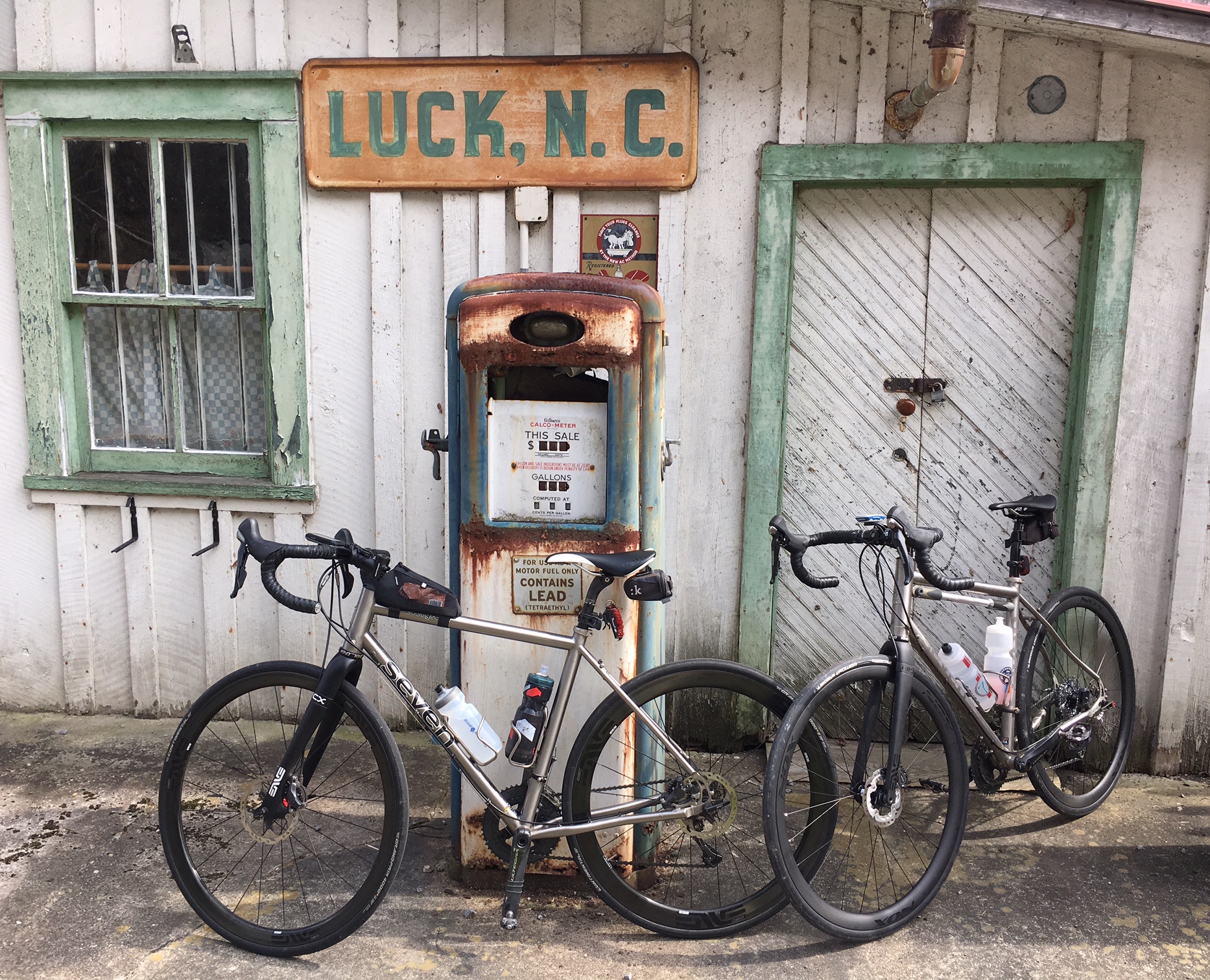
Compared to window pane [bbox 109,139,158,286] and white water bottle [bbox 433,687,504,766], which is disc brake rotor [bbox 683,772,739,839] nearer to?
white water bottle [bbox 433,687,504,766]

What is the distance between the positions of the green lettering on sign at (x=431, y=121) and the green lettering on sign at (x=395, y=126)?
6 cm

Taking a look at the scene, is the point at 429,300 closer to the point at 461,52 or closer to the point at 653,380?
the point at 461,52

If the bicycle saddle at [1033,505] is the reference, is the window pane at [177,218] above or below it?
above

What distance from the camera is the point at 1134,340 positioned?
381 centimetres

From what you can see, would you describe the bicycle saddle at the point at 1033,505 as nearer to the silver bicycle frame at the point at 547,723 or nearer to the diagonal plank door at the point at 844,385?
the diagonal plank door at the point at 844,385

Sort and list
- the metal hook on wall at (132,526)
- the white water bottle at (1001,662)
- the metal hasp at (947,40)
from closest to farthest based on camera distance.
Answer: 1. the metal hasp at (947,40)
2. the white water bottle at (1001,662)
3. the metal hook on wall at (132,526)

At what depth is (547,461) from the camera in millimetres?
2914

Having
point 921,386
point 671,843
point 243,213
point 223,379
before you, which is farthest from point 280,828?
point 921,386

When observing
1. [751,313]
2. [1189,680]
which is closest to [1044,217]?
[751,313]

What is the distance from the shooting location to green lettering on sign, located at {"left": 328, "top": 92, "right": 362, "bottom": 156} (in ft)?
13.0

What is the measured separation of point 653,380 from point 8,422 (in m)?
3.23

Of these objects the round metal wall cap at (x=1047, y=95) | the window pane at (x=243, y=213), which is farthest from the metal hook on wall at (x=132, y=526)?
the round metal wall cap at (x=1047, y=95)

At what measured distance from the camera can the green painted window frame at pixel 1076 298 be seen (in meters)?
3.72

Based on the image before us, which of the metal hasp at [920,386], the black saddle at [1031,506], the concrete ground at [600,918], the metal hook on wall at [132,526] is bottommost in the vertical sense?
the concrete ground at [600,918]
